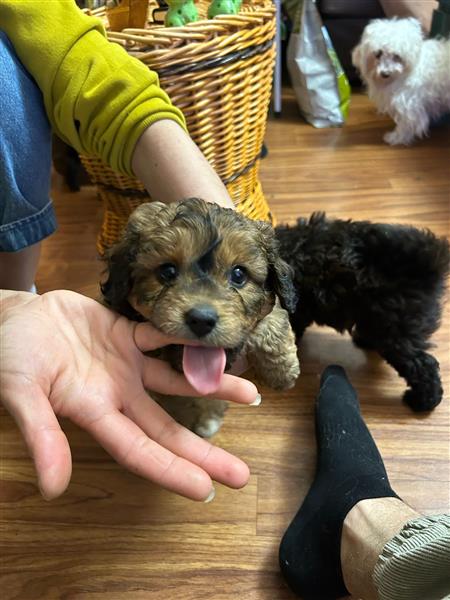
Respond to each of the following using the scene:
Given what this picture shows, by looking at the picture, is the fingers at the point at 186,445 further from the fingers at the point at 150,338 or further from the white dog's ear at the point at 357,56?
the white dog's ear at the point at 357,56

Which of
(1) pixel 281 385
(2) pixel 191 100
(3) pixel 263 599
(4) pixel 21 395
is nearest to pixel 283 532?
(3) pixel 263 599

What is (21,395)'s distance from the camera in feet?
2.72

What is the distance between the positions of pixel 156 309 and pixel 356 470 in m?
0.72

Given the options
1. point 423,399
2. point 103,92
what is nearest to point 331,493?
point 423,399

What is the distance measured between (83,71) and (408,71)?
7.62ft

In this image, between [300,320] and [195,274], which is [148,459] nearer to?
[195,274]

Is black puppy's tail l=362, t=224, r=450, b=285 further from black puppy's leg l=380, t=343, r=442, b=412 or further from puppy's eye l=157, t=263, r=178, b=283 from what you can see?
puppy's eye l=157, t=263, r=178, b=283

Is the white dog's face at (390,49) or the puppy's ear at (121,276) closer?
the puppy's ear at (121,276)

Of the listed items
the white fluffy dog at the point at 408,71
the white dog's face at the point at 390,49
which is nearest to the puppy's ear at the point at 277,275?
the white fluffy dog at the point at 408,71

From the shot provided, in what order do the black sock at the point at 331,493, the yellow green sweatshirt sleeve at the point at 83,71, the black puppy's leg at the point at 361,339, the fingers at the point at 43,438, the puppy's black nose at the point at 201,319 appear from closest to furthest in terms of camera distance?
the fingers at the point at 43,438
the puppy's black nose at the point at 201,319
the black sock at the point at 331,493
the yellow green sweatshirt sleeve at the point at 83,71
the black puppy's leg at the point at 361,339

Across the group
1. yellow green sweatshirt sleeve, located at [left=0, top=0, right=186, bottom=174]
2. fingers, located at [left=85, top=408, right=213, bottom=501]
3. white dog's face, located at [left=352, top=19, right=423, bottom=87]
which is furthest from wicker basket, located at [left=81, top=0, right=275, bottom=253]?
white dog's face, located at [left=352, top=19, right=423, bottom=87]

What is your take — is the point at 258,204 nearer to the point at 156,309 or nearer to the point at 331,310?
the point at 331,310

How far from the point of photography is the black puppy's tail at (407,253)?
1.50 metres

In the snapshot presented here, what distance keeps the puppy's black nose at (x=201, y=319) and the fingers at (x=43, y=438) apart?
303 mm
